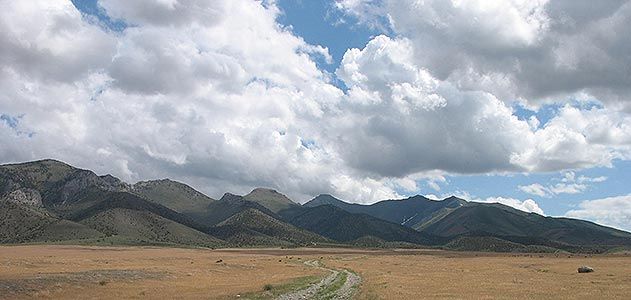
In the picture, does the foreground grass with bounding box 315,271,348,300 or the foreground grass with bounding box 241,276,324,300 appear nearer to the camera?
the foreground grass with bounding box 241,276,324,300

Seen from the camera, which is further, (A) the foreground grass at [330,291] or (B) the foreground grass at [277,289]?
(A) the foreground grass at [330,291]

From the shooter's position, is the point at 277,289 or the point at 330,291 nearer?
the point at 277,289

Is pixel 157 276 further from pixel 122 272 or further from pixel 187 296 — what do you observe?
pixel 187 296

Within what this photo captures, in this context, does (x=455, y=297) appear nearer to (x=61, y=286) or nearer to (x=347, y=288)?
(x=347, y=288)

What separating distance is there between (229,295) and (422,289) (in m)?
Result: 22.5

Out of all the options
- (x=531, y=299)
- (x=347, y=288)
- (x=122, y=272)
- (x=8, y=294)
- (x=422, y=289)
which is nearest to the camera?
(x=531, y=299)

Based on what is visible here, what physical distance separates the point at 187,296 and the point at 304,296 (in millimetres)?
12572

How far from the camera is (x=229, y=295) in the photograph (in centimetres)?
5897

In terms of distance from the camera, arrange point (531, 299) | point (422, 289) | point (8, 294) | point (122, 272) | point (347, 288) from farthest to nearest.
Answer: point (122, 272) < point (347, 288) < point (422, 289) < point (8, 294) < point (531, 299)

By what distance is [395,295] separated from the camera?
57094mm

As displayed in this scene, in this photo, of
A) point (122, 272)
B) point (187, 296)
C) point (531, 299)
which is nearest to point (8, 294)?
point (187, 296)

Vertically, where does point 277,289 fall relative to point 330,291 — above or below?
below

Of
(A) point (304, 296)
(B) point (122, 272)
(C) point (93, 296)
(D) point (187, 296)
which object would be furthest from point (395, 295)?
(B) point (122, 272)

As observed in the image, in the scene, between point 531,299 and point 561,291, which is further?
point 561,291
